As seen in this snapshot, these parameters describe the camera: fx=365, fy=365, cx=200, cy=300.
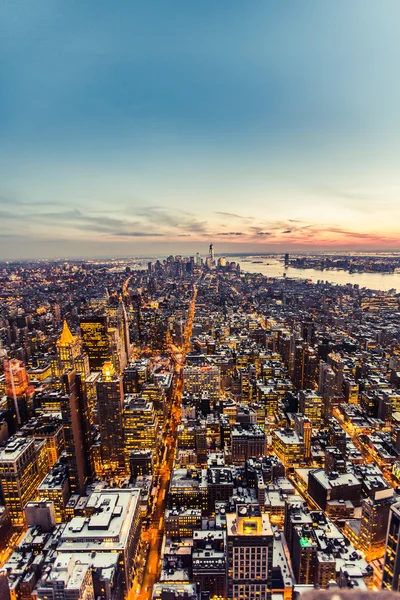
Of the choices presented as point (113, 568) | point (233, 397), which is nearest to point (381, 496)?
point (113, 568)

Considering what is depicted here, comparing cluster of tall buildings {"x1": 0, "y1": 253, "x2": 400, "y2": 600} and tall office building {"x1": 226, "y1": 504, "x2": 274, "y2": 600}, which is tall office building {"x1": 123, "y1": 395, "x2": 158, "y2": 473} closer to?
cluster of tall buildings {"x1": 0, "y1": 253, "x2": 400, "y2": 600}

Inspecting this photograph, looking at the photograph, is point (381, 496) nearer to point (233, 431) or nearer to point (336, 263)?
point (233, 431)

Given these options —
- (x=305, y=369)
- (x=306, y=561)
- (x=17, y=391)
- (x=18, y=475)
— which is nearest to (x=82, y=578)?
(x=306, y=561)

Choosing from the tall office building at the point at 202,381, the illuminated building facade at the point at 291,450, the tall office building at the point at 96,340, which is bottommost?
the illuminated building facade at the point at 291,450

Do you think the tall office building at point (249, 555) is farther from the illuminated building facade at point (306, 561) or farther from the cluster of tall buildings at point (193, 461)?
the illuminated building facade at point (306, 561)

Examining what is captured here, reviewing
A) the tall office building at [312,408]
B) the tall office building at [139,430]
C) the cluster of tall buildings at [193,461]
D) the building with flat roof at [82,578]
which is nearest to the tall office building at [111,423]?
the cluster of tall buildings at [193,461]

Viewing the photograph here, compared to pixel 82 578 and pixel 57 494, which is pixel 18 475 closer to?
pixel 57 494

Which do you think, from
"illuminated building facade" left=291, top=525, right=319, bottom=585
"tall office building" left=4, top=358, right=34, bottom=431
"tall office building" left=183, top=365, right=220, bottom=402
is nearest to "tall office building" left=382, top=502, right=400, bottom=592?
"illuminated building facade" left=291, top=525, right=319, bottom=585
